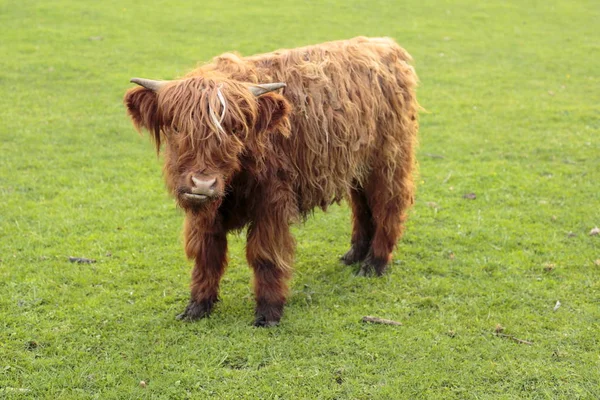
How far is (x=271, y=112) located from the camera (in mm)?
4422

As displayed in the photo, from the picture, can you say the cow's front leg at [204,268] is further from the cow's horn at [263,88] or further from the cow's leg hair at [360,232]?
the cow's leg hair at [360,232]

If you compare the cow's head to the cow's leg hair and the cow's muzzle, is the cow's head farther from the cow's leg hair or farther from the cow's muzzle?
the cow's leg hair

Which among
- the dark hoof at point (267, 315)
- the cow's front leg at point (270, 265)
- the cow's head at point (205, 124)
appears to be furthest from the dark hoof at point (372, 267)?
the cow's head at point (205, 124)

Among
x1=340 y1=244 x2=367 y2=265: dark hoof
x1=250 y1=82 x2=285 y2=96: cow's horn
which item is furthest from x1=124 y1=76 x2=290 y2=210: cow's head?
x1=340 y1=244 x2=367 y2=265: dark hoof

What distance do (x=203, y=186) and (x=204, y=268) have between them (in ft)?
3.63

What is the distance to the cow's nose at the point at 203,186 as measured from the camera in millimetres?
4141

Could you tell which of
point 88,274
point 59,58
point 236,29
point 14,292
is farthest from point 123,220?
point 236,29

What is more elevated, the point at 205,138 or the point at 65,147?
the point at 205,138

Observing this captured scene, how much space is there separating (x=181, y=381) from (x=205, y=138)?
1.50 meters

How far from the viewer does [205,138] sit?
4.16 metres

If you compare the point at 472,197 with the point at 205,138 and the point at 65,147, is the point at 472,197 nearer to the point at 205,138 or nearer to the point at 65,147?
the point at 205,138

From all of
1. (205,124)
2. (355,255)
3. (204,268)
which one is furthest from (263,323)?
(205,124)

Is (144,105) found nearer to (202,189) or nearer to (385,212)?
(202,189)

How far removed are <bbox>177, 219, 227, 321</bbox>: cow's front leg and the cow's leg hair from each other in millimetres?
1445
